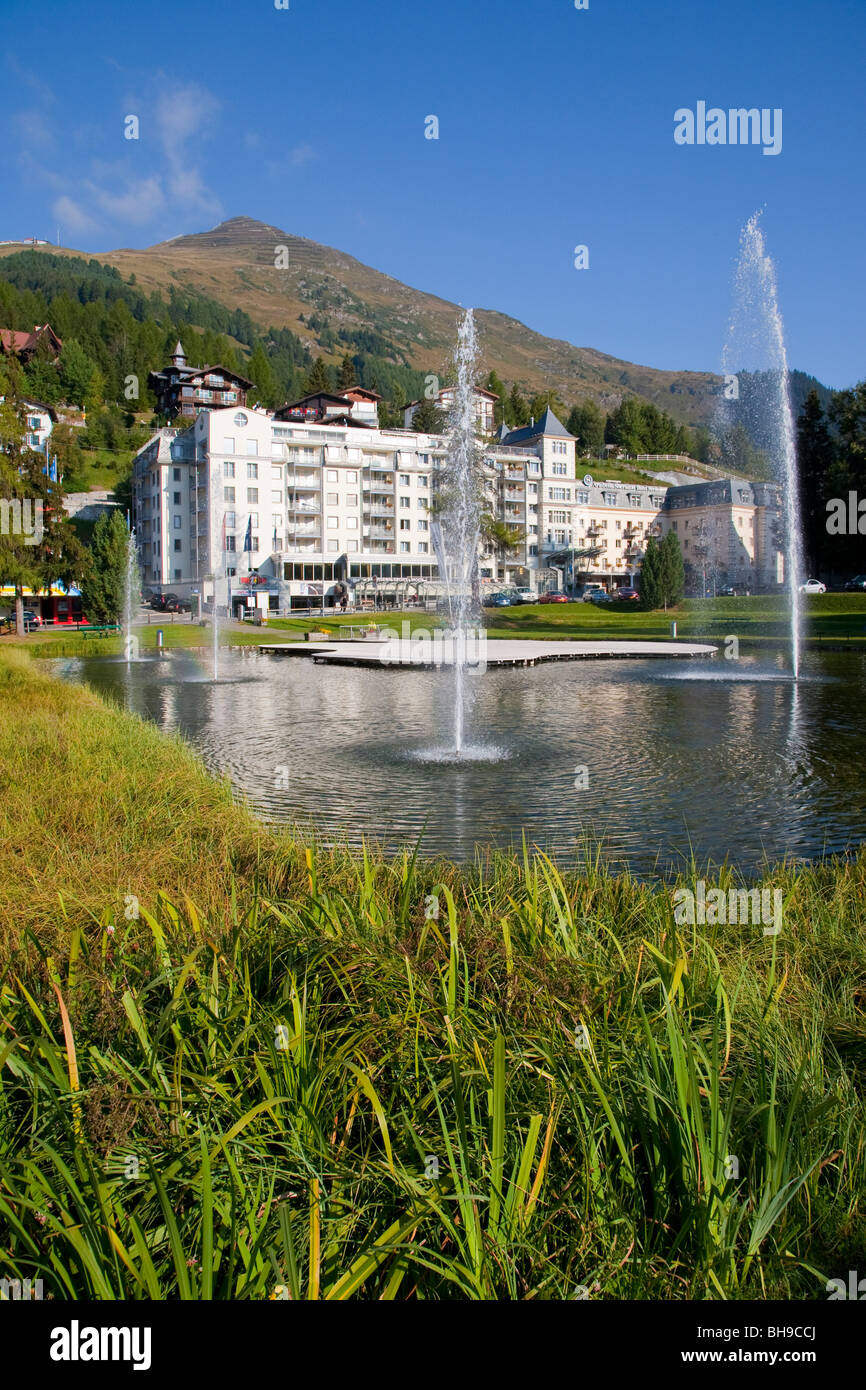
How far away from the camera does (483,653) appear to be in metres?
37.7

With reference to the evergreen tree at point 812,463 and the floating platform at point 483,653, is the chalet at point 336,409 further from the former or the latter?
the floating platform at point 483,653

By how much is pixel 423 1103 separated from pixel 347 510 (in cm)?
9317

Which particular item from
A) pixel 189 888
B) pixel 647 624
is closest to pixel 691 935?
pixel 189 888

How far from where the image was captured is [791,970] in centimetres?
541

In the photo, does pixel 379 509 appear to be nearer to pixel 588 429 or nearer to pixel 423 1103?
pixel 588 429

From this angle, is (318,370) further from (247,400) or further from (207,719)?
(207,719)

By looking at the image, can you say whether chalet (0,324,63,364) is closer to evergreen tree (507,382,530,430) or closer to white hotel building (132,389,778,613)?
white hotel building (132,389,778,613)

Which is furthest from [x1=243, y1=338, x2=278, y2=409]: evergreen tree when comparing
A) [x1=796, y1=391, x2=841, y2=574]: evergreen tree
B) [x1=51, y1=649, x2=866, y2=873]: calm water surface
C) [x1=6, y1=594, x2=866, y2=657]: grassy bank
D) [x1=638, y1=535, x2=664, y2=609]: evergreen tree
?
[x1=51, y1=649, x2=866, y2=873]: calm water surface

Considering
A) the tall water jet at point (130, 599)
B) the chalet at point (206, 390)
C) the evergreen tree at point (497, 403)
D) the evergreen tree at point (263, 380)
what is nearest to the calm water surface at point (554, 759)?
the tall water jet at point (130, 599)

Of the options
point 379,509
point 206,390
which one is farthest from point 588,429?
point 379,509

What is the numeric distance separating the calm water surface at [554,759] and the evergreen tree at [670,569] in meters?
40.6

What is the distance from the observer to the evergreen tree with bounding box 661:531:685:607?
6831cm

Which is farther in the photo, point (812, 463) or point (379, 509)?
point (379, 509)

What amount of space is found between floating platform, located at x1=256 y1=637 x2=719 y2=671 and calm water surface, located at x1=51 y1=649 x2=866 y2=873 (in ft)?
15.7
